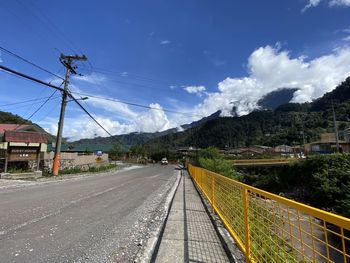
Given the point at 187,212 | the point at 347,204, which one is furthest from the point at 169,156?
the point at 187,212

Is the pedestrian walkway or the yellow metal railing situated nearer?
the yellow metal railing

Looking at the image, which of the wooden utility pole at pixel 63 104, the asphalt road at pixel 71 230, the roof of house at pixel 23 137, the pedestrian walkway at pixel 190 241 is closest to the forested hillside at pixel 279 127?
the wooden utility pole at pixel 63 104

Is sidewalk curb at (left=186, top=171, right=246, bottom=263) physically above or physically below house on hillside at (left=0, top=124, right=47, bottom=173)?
below

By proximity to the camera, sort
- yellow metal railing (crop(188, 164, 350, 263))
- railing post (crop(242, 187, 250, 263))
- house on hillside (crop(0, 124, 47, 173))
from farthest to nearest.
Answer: house on hillside (crop(0, 124, 47, 173))
railing post (crop(242, 187, 250, 263))
yellow metal railing (crop(188, 164, 350, 263))

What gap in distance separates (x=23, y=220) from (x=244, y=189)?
527 cm

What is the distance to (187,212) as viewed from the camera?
8.70 metres

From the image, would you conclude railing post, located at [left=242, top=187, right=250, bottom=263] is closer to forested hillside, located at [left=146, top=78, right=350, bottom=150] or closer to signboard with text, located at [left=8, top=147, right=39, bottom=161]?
signboard with text, located at [left=8, top=147, right=39, bottom=161]

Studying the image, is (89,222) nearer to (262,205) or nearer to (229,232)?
(229,232)

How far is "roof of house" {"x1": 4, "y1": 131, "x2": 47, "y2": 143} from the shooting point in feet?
71.9

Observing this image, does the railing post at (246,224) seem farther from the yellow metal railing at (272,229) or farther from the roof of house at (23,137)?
the roof of house at (23,137)

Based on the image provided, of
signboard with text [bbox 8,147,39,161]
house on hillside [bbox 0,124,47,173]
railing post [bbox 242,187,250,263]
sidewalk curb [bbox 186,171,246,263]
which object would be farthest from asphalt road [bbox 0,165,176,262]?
house on hillside [bbox 0,124,47,173]

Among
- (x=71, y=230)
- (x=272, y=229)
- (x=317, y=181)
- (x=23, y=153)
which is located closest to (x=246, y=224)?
(x=272, y=229)

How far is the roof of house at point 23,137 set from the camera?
863 inches

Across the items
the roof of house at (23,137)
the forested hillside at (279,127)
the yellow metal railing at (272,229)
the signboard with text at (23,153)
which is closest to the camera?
the yellow metal railing at (272,229)
